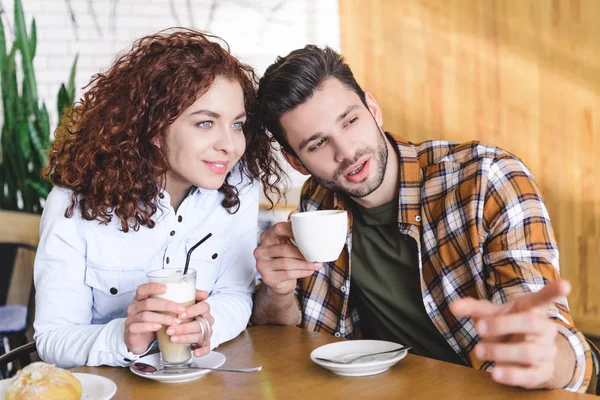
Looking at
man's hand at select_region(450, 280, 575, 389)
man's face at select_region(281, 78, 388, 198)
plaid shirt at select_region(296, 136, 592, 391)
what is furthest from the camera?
man's face at select_region(281, 78, 388, 198)

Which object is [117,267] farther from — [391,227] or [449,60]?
[449,60]

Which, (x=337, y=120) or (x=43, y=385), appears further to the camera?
(x=337, y=120)

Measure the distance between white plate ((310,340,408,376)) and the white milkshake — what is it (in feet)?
0.77

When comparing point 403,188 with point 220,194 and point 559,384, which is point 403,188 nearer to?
point 220,194

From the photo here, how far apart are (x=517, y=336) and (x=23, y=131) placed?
125 inches

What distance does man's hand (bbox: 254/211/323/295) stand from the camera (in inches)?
59.1

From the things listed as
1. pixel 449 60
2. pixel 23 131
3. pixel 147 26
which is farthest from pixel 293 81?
pixel 147 26

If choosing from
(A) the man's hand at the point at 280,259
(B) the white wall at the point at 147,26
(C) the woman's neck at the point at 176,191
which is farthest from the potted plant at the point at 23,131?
(A) the man's hand at the point at 280,259

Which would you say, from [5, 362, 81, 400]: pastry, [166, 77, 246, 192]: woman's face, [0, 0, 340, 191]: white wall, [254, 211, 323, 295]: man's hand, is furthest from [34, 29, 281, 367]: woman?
[0, 0, 340, 191]: white wall

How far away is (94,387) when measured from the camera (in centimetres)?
117

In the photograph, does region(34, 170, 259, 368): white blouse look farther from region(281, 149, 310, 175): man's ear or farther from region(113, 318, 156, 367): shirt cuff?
region(281, 149, 310, 175): man's ear

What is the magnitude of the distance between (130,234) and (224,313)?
30 centimetres

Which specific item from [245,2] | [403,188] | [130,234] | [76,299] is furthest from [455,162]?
[245,2]

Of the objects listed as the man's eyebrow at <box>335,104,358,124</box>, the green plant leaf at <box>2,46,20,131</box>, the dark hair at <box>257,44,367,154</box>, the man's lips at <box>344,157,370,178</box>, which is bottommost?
the man's lips at <box>344,157,370,178</box>
